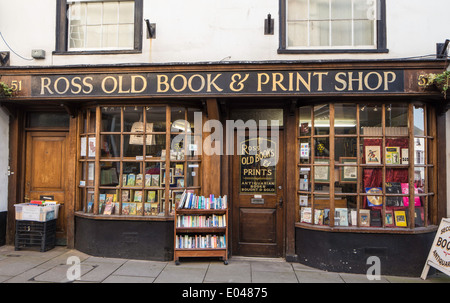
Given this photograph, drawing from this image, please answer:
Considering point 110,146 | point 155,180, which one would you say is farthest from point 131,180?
point 110,146

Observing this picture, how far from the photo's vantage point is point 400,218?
5242 mm

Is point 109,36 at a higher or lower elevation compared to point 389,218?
higher

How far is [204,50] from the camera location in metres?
5.61

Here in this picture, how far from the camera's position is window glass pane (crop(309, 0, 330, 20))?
5723mm

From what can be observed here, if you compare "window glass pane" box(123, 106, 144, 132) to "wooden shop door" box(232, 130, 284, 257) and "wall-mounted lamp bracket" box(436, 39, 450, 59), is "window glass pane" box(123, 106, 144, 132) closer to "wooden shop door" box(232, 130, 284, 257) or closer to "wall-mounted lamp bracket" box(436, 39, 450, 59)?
"wooden shop door" box(232, 130, 284, 257)

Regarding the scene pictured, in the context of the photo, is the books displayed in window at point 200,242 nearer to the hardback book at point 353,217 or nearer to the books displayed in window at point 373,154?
the hardback book at point 353,217

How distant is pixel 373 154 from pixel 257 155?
1.99 meters

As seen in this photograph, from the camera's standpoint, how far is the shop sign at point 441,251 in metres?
4.70

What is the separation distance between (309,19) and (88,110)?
4.44 m

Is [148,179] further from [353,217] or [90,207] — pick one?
[353,217]

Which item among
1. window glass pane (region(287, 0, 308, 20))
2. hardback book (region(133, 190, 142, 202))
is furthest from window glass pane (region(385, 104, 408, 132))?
hardback book (region(133, 190, 142, 202))

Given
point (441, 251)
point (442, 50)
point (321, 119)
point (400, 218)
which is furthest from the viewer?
point (321, 119)

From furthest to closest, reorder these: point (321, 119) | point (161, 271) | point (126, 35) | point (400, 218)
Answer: point (126, 35)
point (321, 119)
point (400, 218)
point (161, 271)

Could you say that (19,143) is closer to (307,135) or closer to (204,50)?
(204,50)
